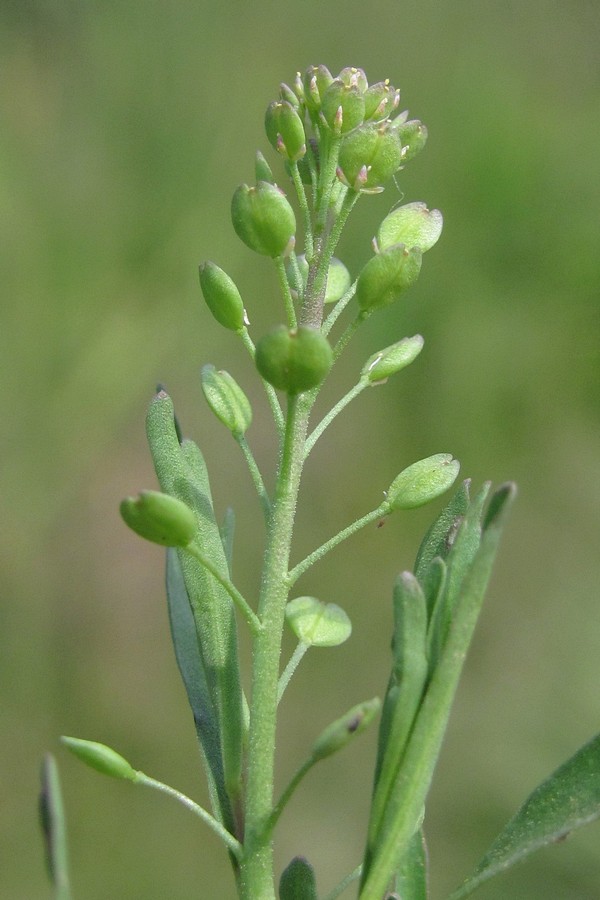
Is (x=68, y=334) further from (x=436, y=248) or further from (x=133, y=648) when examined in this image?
(x=436, y=248)

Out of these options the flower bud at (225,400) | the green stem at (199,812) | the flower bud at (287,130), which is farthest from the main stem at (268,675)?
the flower bud at (287,130)

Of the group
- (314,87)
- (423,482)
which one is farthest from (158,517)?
(314,87)

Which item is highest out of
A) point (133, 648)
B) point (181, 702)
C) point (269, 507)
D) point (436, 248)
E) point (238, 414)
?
point (436, 248)

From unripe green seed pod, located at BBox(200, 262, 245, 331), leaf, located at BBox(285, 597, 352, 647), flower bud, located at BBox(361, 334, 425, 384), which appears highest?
unripe green seed pod, located at BBox(200, 262, 245, 331)

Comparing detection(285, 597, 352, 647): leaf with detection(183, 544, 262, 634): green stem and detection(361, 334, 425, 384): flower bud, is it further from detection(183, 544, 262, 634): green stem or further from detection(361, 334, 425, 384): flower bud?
detection(361, 334, 425, 384): flower bud

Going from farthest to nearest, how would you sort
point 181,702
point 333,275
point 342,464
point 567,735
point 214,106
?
point 214,106
point 342,464
point 181,702
point 567,735
point 333,275

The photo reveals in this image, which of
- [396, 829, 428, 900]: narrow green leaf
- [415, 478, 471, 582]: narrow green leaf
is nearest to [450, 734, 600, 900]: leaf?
[396, 829, 428, 900]: narrow green leaf

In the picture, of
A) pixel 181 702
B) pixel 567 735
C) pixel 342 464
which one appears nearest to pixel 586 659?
pixel 567 735
